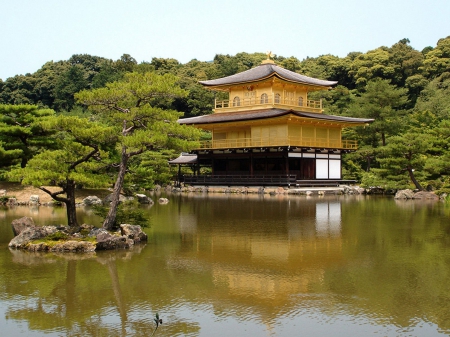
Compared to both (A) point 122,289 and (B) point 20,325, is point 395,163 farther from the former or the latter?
(B) point 20,325

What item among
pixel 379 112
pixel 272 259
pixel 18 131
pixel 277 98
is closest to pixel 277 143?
pixel 277 98

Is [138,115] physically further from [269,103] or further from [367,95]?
[367,95]

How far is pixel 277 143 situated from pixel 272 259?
77.2ft

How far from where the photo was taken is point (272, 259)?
10.1 m

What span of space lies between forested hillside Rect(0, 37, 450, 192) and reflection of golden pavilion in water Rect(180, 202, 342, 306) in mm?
13080

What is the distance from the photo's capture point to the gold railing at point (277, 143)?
3322cm

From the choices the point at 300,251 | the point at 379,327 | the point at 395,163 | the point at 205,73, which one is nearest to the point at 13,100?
the point at 205,73

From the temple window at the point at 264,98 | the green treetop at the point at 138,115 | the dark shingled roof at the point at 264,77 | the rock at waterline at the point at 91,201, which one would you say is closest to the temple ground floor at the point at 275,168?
the temple window at the point at 264,98

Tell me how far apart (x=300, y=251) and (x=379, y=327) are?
4.62 meters

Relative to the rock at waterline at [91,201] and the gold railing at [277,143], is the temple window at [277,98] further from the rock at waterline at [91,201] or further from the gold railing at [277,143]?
the rock at waterline at [91,201]

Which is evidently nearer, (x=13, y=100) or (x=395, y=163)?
(x=395, y=163)

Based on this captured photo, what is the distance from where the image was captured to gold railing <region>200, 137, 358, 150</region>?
109 ft

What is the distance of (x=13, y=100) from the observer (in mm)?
64500

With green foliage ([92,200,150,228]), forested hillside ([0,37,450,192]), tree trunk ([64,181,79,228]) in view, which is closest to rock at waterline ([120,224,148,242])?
green foliage ([92,200,150,228])
